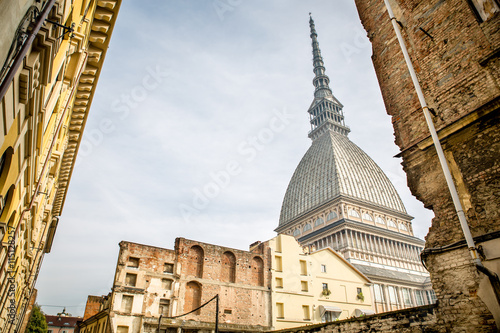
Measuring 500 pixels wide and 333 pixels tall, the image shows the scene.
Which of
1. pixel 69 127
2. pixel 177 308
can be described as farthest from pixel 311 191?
pixel 69 127

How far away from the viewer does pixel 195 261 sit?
1114 inches

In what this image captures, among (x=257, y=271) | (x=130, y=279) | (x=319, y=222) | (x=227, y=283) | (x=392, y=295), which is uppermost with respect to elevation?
(x=319, y=222)

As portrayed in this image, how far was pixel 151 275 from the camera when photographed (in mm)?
25531

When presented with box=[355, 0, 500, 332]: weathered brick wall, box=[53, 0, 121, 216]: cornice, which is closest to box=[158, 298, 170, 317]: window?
box=[53, 0, 121, 216]: cornice

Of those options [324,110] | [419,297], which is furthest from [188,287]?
[324,110]

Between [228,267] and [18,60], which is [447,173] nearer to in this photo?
[18,60]

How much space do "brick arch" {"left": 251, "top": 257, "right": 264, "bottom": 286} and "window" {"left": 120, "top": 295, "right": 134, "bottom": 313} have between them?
1105 centimetres

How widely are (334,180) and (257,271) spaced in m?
58.2

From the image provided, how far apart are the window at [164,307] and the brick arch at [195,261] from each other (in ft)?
9.25

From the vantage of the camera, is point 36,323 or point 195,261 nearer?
point 195,261

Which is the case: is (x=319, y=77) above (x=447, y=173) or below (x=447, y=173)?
above

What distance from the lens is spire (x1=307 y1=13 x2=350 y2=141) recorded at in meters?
108

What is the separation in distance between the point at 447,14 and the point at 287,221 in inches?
3257

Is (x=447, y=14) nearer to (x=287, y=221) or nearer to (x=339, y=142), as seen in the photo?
(x=287, y=221)
